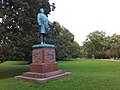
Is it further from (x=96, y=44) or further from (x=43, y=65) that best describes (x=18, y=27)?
(x=96, y=44)

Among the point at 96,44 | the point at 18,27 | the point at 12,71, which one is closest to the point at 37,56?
the point at 18,27

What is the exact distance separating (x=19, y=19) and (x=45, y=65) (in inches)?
186

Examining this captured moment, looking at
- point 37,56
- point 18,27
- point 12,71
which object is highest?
point 18,27

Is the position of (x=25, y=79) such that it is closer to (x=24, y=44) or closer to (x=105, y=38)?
(x=24, y=44)

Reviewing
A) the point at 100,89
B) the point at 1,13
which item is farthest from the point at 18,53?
the point at 100,89

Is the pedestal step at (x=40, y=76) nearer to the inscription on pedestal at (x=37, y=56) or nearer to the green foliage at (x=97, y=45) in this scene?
the inscription on pedestal at (x=37, y=56)

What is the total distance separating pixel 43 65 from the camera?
1049cm

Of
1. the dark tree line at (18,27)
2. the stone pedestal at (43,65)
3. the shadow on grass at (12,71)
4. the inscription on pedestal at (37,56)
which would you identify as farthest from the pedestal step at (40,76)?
the shadow on grass at (12,71)

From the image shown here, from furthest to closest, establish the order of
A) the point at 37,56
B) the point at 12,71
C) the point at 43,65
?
the point at 12,71 → the point at 37,56 → the point at 43,65

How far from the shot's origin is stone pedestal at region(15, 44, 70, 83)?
1025 cm

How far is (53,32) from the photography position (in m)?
17.2

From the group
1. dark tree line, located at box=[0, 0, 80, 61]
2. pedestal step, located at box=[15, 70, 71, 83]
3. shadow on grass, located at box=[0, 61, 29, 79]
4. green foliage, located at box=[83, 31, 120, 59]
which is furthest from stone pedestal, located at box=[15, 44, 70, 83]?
green foliage, located at box=[83, 31, 120, 59]

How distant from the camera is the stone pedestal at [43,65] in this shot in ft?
33.6

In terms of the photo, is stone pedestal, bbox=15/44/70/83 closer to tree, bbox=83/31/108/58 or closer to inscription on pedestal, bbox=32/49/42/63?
inscription on pedestal, bbox=32/49/42/63
